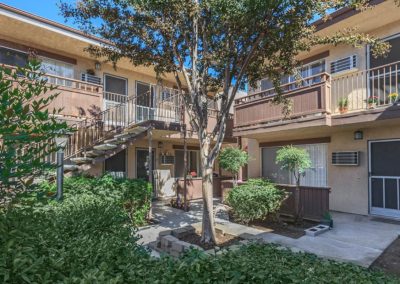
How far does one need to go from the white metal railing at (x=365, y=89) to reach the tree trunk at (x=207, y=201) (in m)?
5.45

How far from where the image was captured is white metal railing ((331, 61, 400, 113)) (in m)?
8.31

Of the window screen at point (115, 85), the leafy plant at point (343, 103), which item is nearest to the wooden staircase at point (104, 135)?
the window screen at point (115, 85)

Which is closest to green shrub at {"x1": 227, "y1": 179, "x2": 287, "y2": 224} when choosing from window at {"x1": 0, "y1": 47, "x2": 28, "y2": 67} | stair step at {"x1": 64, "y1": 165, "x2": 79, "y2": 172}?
stair step at {"x1": 64, "y1": 165, "x2": 79, "y2": 172}

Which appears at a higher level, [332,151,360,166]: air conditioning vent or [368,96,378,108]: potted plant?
[368,96,378,108]: potted plant

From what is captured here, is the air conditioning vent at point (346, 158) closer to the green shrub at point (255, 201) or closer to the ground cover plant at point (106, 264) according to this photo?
the green shrub at point (255, 201)

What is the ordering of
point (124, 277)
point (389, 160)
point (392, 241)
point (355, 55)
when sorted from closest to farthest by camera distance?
Result: point (124, 277)
point (392, 241)
point (389, 160)
point (355, 55)

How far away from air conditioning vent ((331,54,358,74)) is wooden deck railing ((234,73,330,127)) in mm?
975

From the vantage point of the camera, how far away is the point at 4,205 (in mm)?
2207

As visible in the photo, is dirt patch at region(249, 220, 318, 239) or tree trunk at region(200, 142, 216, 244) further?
dirt patch at region(249, 220, 318, 239)

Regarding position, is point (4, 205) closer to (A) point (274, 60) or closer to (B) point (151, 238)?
(B) point (151, 238)

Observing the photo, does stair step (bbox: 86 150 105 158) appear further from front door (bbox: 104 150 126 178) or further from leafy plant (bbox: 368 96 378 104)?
leafy plant (bbox: 368 96 378 104)

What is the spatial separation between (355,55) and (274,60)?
4527 mm

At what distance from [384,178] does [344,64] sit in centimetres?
412

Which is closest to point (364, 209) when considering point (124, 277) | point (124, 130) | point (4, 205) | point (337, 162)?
point (337, 162)
